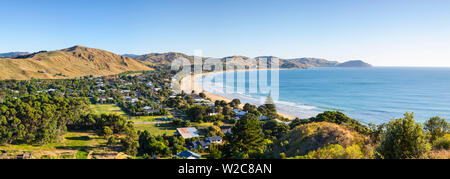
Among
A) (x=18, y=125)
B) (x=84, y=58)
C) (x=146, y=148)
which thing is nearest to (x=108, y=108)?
(x=18, y=125)

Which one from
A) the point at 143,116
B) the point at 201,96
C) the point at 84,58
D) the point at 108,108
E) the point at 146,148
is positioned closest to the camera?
the point at 146,148

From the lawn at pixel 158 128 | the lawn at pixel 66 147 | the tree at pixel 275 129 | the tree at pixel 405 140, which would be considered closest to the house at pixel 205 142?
the lawn at pixel 158 128

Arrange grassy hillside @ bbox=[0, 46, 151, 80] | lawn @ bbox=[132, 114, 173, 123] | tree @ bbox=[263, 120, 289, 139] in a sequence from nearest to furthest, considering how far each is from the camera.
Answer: tree @ bbox=[263, 120, 289, 139] < lawn @ bbox=[132, 114, 173, 123] < grassy hillside @ bbox=[0, 46, 151, 80]

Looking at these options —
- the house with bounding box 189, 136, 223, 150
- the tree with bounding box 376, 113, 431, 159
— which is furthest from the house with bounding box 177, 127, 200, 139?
the tree with bounding box 376, 113, 431, 159

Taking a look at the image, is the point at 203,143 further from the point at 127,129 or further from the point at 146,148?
the point at 127,129

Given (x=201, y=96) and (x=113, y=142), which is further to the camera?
(x=201, y=96)

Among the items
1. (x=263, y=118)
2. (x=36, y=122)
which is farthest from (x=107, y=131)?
(x=263, y=118)

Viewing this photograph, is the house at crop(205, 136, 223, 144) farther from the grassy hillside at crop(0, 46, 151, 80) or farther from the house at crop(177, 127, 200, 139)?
the grassy hillside at crop(0, 46, 151, 80)
